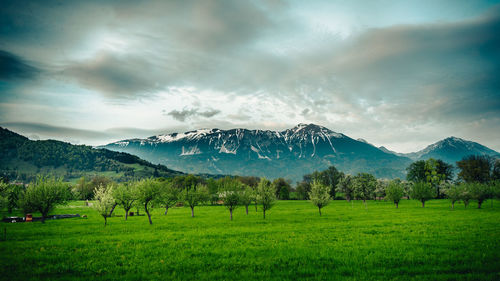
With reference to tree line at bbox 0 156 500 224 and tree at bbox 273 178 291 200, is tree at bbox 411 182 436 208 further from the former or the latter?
tree at bbox 273 178 291 200

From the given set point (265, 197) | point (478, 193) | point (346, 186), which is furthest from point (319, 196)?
point (346, 186)

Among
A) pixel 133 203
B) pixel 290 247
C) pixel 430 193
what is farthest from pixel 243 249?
pixel 430 193

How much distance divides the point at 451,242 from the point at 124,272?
93.6ft

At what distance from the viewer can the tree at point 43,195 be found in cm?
4484

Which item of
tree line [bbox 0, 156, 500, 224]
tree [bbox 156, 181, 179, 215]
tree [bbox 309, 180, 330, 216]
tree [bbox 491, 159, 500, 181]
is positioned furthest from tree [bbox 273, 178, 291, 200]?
tree [bbox 491, 159, 500, 181]

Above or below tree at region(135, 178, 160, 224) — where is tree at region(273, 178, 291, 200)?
below

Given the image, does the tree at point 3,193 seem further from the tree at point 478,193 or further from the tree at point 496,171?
the tree at point 496,171

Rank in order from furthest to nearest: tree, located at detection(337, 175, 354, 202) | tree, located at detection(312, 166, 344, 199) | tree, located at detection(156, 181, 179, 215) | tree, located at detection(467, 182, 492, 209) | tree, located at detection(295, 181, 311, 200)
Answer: tree, located at detection(295, 181, 311, 200) → tree, located at detection(312, 166, 344, 199) → tree, located at detection(337, 175, 354, 202) → tree, located at detection(156, 181, 179, 215) → tree, located at detection(467, 182, 492, 209)

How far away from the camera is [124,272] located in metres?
15.7

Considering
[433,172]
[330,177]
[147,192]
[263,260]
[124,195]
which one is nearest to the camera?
[263,260]

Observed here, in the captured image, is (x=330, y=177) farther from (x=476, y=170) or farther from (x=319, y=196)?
(x=319, y=196)

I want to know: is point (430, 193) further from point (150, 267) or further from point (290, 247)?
point (150, 267)

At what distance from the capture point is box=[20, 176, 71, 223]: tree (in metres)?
44.8

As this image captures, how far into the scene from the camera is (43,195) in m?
45.8
